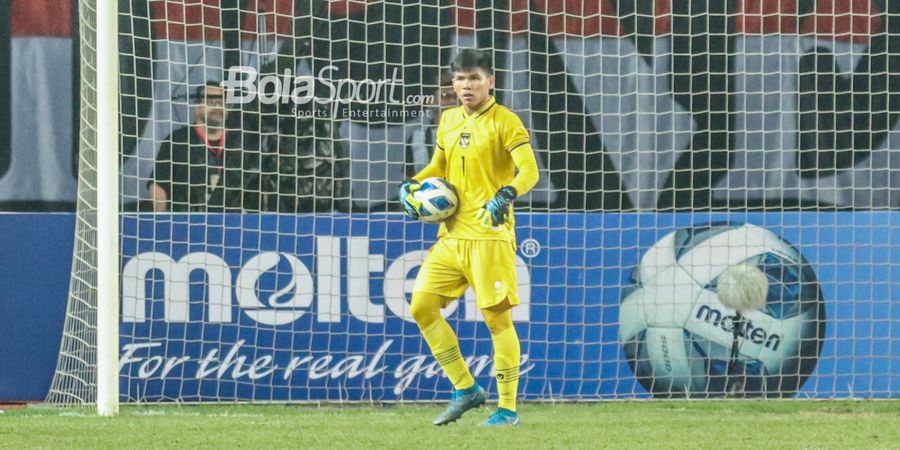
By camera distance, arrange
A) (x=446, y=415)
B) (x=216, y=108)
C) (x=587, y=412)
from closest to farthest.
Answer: (x=446, y=415)
(x=587, y=412)
(x=216, y=108)

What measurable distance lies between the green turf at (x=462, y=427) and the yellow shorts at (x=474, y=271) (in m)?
0.62

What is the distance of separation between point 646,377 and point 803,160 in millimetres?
1637

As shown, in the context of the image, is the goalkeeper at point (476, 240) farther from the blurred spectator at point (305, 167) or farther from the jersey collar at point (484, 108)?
the blurred spectator at point (305, 167)

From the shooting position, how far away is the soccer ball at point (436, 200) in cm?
629

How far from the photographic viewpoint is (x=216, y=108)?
823 cm

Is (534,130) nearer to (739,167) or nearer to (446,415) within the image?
(739,167)

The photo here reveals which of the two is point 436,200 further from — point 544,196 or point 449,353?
point 544,196

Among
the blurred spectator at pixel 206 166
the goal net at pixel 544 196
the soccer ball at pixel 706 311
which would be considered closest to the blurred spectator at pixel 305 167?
the goal net at pixel 544 196

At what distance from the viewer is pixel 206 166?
824cm

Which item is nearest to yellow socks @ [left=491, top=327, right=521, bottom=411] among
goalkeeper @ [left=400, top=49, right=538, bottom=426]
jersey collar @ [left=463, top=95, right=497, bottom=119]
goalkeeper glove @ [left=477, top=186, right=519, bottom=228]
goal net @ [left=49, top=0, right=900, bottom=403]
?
goalkeeper @ [left=400, top=49, right=538, bottom=426]

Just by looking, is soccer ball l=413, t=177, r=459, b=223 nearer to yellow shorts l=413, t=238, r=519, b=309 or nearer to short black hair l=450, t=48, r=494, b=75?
yellow shorts l=413, t=238, r=519, b=309

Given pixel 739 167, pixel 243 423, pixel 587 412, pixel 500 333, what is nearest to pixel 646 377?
pixel 587 412

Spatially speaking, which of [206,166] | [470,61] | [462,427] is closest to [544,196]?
[206,166]

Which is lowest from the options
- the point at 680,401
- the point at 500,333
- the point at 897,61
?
the point at 680,401
